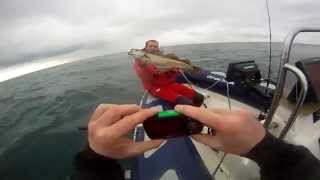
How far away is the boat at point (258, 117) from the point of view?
1.96 meters

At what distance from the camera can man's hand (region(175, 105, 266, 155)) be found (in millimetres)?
852

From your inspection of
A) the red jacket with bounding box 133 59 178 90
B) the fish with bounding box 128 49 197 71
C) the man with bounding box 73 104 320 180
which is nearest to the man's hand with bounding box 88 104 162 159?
the man with bounding box 73 104 320 180

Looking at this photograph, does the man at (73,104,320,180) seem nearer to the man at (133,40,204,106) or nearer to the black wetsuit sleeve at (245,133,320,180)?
the black wetsuit sleeve at (245,133,320,180)

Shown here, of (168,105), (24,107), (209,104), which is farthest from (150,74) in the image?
(24,107)

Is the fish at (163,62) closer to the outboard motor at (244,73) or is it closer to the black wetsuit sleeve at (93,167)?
the outboard motor at (244,73)

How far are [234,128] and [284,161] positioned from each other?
0.74 feet

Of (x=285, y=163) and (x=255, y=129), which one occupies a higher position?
(x=255, y=129)

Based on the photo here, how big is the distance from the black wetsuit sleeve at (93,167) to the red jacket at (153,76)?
4.21 meters

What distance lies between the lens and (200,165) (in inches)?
109

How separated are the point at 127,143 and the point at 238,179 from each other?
1561mm

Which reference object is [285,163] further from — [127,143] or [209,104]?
[209,104]

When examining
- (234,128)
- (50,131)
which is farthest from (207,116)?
(50,131)

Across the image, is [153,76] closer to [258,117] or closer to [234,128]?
[258,117]

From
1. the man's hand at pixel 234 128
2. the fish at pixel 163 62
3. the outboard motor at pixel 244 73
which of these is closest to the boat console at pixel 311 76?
the outboard motor at pixel 244 73
